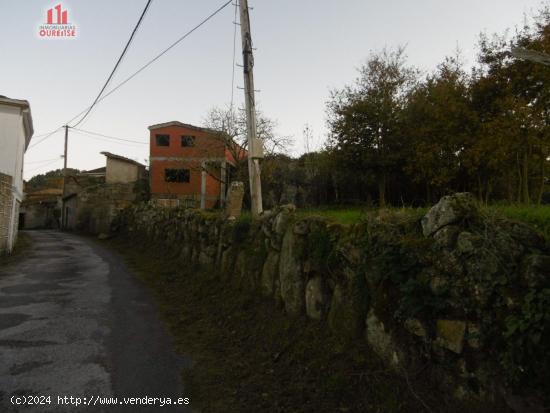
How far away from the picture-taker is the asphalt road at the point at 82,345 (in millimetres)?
4000

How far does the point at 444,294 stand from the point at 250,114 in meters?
6.43

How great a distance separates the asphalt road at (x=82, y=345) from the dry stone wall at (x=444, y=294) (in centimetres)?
200

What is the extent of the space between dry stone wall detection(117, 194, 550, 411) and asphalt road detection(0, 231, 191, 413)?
200 centimetres

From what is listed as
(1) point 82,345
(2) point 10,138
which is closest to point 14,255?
(2) point 10,138

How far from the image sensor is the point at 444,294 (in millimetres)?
3068

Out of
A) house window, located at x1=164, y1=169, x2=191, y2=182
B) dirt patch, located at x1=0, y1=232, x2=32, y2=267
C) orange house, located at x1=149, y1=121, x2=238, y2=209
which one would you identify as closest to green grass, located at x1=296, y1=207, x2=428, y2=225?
dirt patch, located at x1=0, y1=232, x2=32, y2=267

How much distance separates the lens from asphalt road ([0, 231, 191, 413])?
4.00m

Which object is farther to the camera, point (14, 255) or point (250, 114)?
point (14, 255)

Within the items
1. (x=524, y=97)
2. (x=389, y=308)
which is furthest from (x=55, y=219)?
(x=389, y=308)

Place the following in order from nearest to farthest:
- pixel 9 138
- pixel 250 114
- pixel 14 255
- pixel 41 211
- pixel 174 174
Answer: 1. pixel 250 114
2. pixel 14 255
3. pixel 9 138
4. pixel 174 174
5. pixel 41 211

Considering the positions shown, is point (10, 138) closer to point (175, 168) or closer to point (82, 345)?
point (82, 345)

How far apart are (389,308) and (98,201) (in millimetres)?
29061

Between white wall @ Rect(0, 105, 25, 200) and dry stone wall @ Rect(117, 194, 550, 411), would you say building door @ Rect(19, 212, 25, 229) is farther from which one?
dry stone wall @ Rect(117, 194, 550, 411)

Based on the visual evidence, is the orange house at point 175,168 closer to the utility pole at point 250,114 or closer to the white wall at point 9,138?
the white wall at point 9,138
